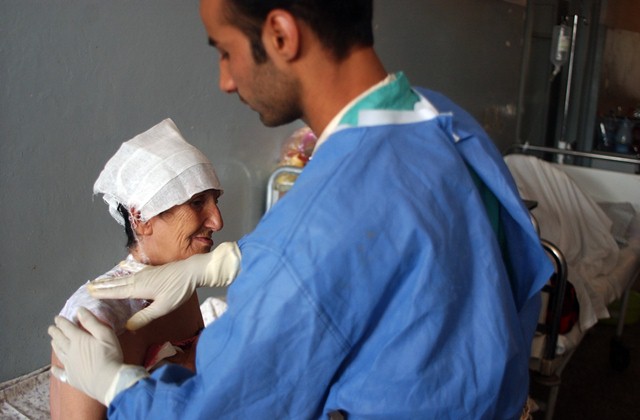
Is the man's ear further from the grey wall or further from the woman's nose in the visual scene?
the grey wall

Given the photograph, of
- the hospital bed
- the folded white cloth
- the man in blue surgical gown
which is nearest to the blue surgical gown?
the man in blue surgical gown

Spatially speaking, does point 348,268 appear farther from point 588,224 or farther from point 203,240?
point 588,224

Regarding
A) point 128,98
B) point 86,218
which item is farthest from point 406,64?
point 86,218

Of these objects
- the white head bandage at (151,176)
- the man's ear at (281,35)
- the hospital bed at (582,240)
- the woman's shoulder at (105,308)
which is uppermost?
the man's ear at (281,35)

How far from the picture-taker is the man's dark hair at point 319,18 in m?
0.87

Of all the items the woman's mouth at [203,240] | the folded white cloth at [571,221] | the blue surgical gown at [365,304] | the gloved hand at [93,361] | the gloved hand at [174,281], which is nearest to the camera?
the blue surgical gown at [365,304]

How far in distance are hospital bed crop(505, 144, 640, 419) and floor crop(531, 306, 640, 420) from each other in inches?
4.3

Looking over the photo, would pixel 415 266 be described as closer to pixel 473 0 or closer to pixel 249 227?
pixel 249 227

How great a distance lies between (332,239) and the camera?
0.82m

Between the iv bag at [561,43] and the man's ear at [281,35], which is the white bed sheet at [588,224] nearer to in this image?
the iv bag at [561,43]

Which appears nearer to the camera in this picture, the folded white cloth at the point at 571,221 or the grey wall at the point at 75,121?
the grey wall at the point at 75,121

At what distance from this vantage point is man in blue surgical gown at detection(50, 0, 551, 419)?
2.71ft

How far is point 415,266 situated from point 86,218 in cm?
150

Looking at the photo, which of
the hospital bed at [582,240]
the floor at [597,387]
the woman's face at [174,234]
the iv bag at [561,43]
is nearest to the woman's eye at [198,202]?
the woman's face at [174,234]
